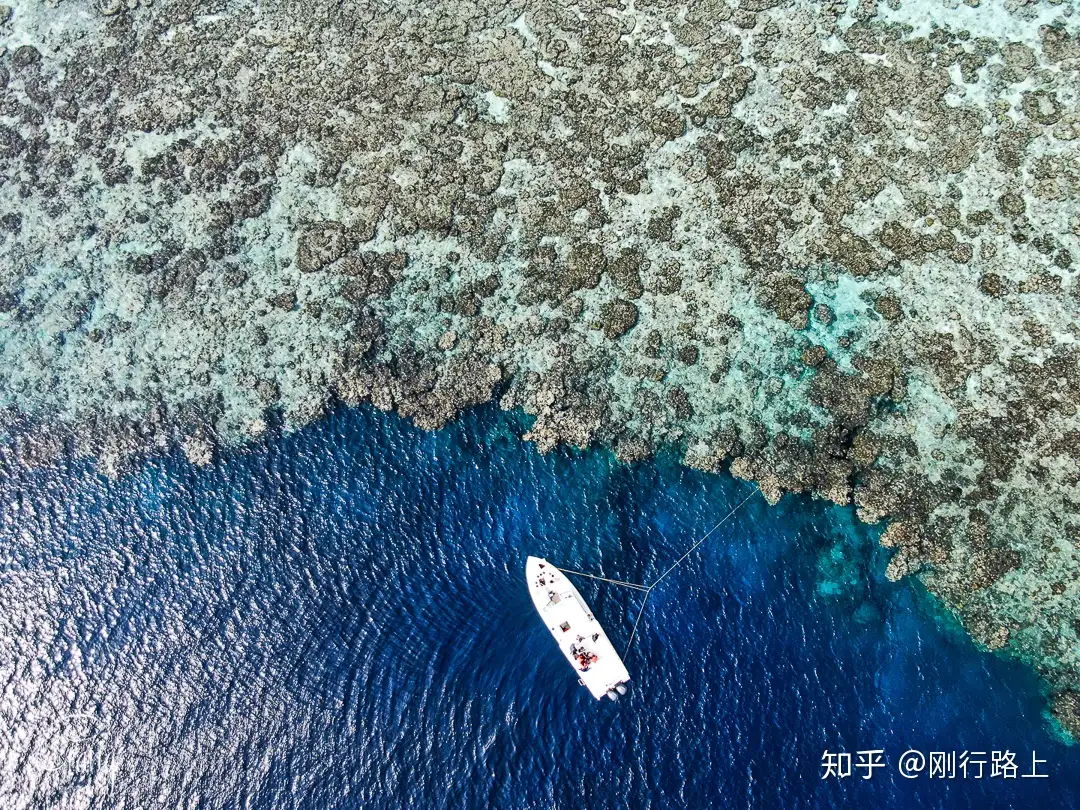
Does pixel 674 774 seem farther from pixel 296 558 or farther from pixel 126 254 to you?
pixel 126 254

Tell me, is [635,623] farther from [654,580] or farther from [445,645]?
[445,645]

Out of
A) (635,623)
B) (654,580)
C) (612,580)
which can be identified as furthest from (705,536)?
(635,623)

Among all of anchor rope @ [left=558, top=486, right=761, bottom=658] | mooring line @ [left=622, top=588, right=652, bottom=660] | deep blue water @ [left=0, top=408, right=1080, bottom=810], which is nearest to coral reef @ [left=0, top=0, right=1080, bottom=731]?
anchor rope @ [left=558, top=486, right=761, bottom=658]

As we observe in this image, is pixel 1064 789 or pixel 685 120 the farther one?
pixel 685 120

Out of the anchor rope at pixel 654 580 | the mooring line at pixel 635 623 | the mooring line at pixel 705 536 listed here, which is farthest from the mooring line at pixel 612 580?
the mooring line at pixel 705 536

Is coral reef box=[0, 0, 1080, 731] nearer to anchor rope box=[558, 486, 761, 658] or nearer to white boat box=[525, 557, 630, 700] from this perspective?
anchor rope box=[558, 486, 761, 658]

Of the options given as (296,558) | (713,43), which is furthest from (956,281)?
(296,558)
